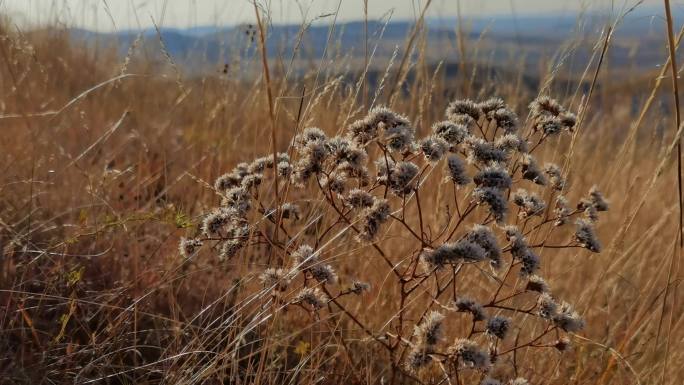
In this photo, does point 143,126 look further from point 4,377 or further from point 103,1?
point 4,377

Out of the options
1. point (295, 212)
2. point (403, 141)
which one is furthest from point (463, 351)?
point (295, 212)

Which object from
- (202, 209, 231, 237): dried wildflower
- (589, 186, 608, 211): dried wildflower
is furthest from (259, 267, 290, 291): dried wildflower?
(589, 186, 608, 211): dried wildflower

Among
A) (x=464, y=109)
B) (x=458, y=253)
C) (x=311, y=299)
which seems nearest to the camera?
(x=458, y=253)

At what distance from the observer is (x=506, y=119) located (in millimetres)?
1996

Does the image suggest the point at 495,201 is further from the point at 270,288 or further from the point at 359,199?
the point at 270,288

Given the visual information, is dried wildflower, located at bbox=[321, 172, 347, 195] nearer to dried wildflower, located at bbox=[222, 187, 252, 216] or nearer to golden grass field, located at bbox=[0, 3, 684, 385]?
→ golden grass field, located at bbox=[0, 3, 684, 385]

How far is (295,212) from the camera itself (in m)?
2.06

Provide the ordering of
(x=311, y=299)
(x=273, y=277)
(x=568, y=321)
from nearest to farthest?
(x=568, y=321) < (x=311, y=299) < (x=273, y=277)

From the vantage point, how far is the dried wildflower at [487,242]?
1.66m

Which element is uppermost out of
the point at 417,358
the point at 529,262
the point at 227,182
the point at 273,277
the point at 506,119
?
the point at 506,119

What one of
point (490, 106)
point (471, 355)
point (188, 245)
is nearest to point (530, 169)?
point (490, 106)

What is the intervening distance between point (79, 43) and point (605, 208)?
545 centimetres

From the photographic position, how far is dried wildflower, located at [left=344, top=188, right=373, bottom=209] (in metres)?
1.81

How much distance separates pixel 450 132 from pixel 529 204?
304 mm
